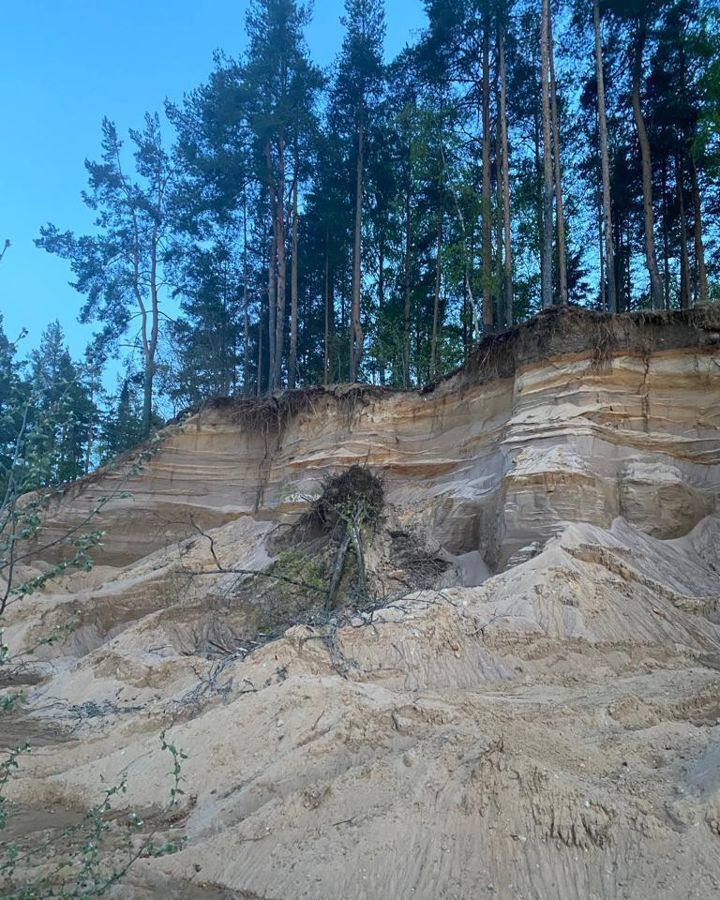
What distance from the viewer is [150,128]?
27.8 meters

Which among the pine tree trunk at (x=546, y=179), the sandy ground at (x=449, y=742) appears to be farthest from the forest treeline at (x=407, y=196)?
the sandy ground at (x=449, y=742)

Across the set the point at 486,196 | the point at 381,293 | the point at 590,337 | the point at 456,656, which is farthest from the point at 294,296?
the point at 456,656

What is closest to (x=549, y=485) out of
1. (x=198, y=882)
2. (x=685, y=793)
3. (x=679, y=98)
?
(x=685, y=793)

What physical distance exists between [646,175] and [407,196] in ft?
29.6

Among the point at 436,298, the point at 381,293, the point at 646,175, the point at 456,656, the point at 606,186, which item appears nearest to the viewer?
the point at 456,656

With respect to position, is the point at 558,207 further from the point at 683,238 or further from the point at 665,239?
the point at 665,239

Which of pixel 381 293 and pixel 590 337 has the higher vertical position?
pixel 381 293

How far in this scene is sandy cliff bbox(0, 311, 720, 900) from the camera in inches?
180

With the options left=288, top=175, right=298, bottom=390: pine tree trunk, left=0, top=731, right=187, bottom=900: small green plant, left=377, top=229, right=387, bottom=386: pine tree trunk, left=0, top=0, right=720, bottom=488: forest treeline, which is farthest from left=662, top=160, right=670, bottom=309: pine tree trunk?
left=0, top=731, right=187, bottom=900: small green plant

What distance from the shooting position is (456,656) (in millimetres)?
7656

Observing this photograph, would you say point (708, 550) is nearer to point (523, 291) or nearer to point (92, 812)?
point (92, 812)

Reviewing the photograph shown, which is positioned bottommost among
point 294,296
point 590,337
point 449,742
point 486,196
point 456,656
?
point 449,742

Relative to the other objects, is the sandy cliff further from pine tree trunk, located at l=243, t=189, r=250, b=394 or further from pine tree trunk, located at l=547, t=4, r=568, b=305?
pine tree trunk, located at l=243, t=189, r=250, b=394

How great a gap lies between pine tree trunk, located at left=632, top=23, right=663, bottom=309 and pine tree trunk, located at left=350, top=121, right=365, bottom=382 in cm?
813
